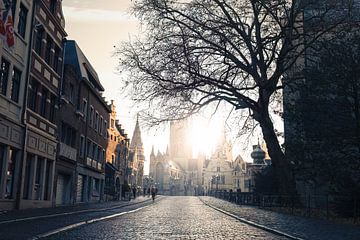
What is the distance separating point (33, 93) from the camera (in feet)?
77.5

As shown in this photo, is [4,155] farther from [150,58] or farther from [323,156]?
[323,156]

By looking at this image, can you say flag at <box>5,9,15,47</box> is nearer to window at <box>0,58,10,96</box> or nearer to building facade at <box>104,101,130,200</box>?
window at <box>0,58,10,96</box>

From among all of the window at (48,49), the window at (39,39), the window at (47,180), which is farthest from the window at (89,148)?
the window at (39,39)

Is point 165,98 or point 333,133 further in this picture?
point 165,98

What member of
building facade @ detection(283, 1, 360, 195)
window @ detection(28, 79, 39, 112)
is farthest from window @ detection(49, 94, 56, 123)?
building facade @ detection(283, 1, 360, 195)

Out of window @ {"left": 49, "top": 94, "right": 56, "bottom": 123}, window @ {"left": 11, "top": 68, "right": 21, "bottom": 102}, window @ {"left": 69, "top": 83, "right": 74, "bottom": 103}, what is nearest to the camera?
window @ {"left": 11, "top": 68, "right": 21, "bottom": 102}

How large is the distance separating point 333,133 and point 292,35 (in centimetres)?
875

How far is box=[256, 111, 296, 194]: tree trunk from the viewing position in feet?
80.0

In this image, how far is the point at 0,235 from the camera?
923 cm

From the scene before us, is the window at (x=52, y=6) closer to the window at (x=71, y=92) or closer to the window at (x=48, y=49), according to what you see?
the window at (x=48, y=49)

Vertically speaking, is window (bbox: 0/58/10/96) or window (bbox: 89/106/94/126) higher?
window (bbox: 89/106/94/126)

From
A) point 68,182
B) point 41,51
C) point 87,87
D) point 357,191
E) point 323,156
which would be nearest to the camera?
point 357,191

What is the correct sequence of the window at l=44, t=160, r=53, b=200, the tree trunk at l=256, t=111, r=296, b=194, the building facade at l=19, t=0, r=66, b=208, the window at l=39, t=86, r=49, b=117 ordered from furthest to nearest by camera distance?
the window at l=44, t=160, r=53, b=200 < the window at l=39, t=86, r=49, b=117 < the tree trunk at l=256, t=111, r=296, b=194 < the building facade at l=19, t=0, r=66, b=208

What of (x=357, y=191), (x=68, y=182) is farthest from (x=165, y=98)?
(x=357, y=191)
